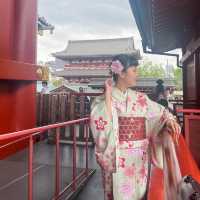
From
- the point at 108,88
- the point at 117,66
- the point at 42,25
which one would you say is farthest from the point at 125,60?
the point at 42,25

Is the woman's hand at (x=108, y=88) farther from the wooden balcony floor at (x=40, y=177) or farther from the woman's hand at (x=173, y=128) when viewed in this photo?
the wooden balcony floor at (x=40, y=177)

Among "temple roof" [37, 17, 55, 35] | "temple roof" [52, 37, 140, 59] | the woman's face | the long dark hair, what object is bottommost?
the woman's face

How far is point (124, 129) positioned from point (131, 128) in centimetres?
5

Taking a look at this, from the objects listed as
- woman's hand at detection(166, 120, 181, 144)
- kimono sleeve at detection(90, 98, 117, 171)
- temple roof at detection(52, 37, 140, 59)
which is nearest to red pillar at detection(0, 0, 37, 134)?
kimono sleeve at detection(90, 98, 117, 171)

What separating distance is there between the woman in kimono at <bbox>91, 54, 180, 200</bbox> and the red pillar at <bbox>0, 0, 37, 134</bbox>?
3466 millimetres

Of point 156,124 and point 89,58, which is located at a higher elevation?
point 89,58

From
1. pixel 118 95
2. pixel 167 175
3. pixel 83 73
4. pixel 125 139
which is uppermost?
pixel 83 73

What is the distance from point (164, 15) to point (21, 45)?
285 centimetres

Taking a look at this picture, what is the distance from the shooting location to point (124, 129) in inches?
81.2

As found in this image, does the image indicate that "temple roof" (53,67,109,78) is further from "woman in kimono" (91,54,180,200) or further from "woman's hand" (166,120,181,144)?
"woman's hand" (166,120,181,144)

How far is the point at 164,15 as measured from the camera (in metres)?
4.40

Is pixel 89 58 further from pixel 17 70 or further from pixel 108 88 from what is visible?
pixel 108 88

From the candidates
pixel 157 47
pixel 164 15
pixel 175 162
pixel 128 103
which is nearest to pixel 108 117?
pixel 128 103

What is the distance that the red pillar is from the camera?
5.12m
